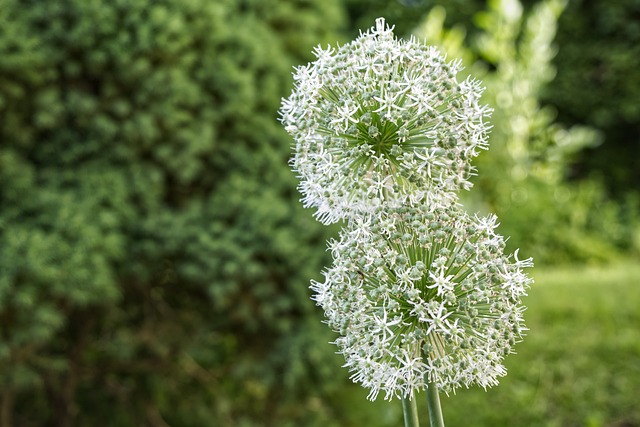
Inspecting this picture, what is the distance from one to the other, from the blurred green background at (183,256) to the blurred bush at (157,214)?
0.04ft

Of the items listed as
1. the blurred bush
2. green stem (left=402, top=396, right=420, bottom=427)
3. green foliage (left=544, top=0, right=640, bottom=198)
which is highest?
green foliage (left=544, top=0, right=640, bottom=198)

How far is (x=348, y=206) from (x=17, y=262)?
264cm

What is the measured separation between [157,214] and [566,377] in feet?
8.25

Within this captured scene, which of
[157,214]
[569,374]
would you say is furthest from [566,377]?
[157,214]

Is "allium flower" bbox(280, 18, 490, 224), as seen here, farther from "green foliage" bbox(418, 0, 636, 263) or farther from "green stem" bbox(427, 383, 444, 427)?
"green foliage" bbox(418, 0, 636, 263)

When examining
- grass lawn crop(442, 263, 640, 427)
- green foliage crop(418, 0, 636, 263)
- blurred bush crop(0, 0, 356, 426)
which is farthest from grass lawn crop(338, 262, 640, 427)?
green foliage crop(418, 0, 636, 263)

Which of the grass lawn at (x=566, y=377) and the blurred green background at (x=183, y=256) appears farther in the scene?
the grass lawn at (x=566, y=377)

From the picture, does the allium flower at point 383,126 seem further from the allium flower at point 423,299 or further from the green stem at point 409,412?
the green stem at point 409,412

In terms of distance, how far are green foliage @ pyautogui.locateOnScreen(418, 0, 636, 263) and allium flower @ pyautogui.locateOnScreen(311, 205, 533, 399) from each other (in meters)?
4.93

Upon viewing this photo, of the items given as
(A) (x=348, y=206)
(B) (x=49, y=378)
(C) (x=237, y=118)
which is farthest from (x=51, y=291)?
(A) (x=348, y=206)

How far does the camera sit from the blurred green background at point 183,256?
3.76m

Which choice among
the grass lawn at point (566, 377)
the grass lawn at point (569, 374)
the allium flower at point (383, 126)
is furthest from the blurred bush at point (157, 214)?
the allium flower at point (383, 126)

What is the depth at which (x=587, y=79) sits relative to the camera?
8.92 m

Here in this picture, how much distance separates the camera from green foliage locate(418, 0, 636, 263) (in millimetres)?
6500
